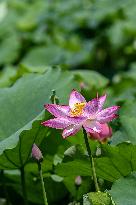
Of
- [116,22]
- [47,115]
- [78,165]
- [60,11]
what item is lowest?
[78,165]

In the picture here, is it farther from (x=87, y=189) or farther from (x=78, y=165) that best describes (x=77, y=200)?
(x=78, y=165)

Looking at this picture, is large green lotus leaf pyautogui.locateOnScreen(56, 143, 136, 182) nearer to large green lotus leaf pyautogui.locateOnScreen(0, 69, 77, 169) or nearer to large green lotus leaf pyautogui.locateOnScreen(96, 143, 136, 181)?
large green lotus leaf pyautogui.locateOnScreen(96, 143, 136, 181)

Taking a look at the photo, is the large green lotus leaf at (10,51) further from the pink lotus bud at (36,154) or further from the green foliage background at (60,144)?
the pink lotus bud at (36,154)

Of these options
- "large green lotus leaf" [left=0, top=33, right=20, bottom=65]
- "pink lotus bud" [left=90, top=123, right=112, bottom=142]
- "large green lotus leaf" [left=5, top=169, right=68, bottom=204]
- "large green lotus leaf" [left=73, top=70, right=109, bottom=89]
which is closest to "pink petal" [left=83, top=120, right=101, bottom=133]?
"pink lotus bud" [left=90, top=123, right=112, bottom=142]

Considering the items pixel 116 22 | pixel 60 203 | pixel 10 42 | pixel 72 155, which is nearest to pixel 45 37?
pixel 10 42

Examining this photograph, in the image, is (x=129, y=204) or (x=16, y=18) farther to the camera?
(x=16, y=18)

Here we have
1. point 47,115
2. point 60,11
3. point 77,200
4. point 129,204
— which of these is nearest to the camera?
point 129,204
